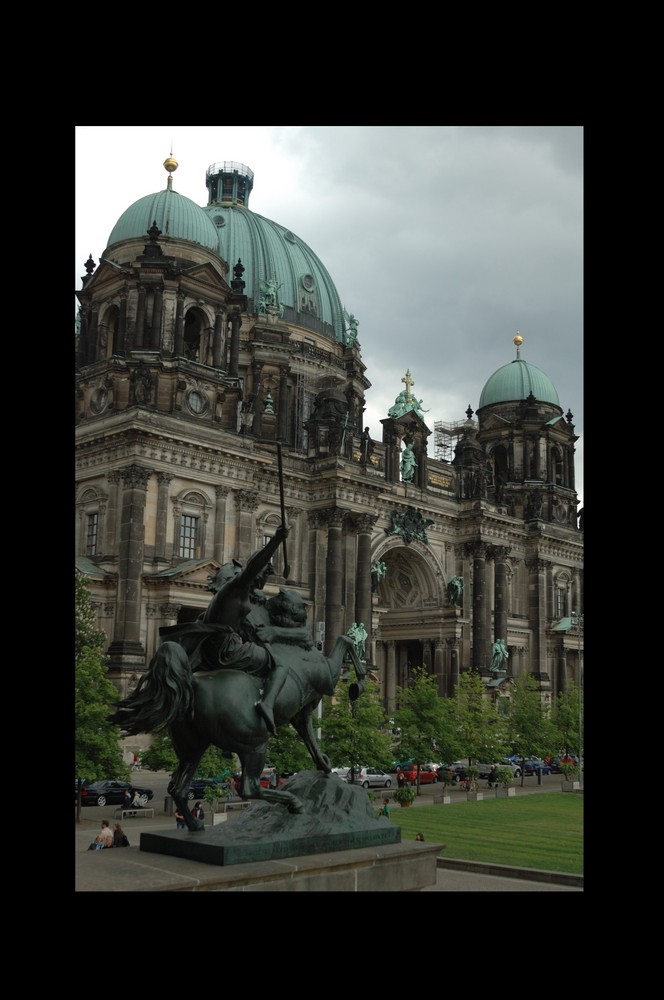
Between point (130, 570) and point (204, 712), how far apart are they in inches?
1625

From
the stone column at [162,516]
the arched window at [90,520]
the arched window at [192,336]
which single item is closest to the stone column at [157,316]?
the arched window at [192,336]

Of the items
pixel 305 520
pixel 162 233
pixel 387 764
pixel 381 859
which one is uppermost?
pixel 162 233

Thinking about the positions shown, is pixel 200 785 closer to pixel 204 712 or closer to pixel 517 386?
pixel 204 712

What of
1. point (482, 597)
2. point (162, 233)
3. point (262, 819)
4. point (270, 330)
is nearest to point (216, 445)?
point (162, 233)

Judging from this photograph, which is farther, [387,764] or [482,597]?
[482,597]

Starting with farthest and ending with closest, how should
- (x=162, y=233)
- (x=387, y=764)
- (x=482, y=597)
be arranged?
(x=482, y=597)
(x=162, y=233)
(x=387, y=764)

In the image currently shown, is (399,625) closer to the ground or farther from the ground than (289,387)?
closer to the ground

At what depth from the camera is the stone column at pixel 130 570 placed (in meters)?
50.8

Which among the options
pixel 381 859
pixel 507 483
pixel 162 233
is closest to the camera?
pixel 381 859

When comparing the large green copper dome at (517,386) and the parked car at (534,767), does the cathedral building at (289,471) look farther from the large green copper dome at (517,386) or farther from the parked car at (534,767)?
the parked car at (534,767)

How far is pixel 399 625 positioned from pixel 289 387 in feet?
68.9

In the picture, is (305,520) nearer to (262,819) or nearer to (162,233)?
(162,233)

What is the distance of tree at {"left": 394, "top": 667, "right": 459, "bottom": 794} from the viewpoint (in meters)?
48.9

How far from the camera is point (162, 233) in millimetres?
61906
